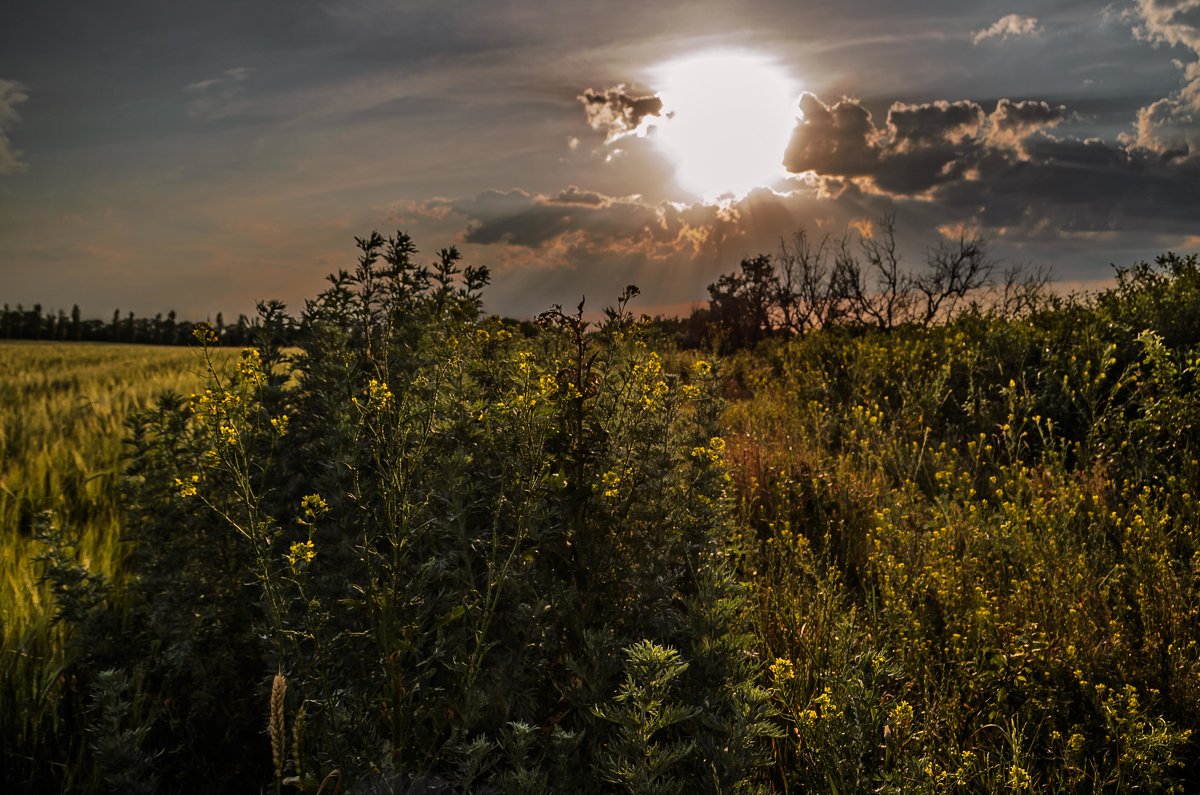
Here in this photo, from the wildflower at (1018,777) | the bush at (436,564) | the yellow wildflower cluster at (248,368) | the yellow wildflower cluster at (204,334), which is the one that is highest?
the yellow wildflower cluster at (204,334)

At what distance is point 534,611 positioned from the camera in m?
2.46

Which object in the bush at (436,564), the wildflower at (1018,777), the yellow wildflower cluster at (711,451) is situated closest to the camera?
the bush at (436,564)

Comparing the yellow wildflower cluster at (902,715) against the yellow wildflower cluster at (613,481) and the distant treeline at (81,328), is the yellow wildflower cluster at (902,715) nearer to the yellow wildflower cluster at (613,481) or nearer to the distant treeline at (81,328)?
the yellow wildflower cluster at (613,481)

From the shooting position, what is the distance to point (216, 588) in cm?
315

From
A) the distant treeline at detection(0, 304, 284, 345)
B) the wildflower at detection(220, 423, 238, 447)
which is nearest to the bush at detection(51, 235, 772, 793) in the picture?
the wildflower at detection(220, 423, 238, 447)

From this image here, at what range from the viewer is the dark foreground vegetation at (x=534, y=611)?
224cm

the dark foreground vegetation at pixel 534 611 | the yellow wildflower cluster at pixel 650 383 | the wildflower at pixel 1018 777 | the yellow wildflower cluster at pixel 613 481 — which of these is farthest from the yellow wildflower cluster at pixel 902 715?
the yellow wildflower cluster at pixel 650 383

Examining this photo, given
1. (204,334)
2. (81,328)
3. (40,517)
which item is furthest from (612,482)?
(81,328)

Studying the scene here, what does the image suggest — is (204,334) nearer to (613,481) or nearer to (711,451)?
(613,481)

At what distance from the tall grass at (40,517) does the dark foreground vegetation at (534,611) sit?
7 cm

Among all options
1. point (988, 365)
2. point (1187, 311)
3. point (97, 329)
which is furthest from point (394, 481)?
point (97, 329)

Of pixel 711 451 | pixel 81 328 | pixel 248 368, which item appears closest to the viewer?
pixel 248 368

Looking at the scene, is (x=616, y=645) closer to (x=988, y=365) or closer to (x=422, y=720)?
(x=422, y=720)

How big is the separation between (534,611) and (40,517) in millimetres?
2554
